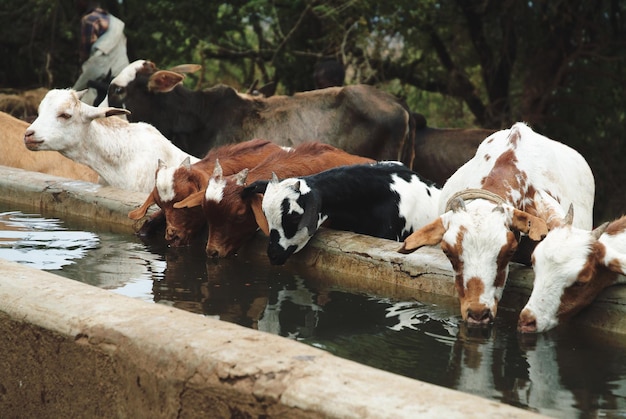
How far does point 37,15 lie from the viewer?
1642cm

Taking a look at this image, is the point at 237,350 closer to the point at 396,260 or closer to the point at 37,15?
the point at 396,260

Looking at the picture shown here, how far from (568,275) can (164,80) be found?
7.30m

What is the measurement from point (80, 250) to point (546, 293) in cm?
341

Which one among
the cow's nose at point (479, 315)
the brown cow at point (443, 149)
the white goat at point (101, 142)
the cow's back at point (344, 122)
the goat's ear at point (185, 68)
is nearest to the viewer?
the cow's nose at point (479, 315)

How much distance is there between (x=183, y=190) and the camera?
7.73 meters

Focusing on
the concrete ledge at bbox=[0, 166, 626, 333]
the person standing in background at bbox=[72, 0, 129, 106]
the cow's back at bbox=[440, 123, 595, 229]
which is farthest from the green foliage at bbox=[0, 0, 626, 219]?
the cow's back at bbox=[440, 123, 595, 229]

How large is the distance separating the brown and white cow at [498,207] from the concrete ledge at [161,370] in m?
1.95

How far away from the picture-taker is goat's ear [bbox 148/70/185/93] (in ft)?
38.7

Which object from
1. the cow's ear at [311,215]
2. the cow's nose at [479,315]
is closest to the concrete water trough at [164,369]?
the cow's nose at [479,315]

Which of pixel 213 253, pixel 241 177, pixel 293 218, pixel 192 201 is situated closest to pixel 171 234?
pixel 192 201

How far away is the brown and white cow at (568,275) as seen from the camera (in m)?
5.35

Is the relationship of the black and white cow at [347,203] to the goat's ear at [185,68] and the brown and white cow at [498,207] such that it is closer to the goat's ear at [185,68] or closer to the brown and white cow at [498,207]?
the brown and white cow at [498,207]

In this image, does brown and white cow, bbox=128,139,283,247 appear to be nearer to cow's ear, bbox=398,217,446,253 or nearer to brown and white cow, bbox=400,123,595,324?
brown and white cow, bbox=400,123,595,324

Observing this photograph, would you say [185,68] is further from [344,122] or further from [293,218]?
[293,218]
